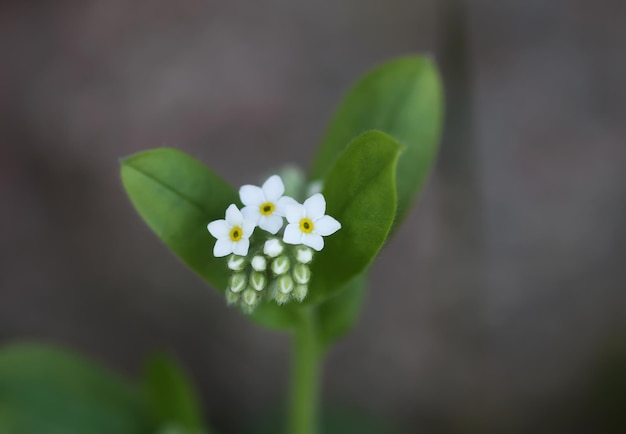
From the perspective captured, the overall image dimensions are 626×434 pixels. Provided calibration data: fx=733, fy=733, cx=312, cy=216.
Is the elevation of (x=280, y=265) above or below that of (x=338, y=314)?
below

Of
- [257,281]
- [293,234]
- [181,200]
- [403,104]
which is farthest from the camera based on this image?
[403,104]

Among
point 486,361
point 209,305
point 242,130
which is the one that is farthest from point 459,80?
point 209,305

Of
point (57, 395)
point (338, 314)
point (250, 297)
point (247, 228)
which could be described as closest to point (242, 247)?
point (247, 228)

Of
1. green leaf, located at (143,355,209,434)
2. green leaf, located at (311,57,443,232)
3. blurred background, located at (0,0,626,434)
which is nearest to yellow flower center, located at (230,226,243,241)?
green leaf, located at (311,57,443,232)

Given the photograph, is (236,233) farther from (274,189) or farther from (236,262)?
(274,189)

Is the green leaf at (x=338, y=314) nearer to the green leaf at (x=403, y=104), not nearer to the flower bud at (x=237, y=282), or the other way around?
the green leaf at (x=403, y=104)

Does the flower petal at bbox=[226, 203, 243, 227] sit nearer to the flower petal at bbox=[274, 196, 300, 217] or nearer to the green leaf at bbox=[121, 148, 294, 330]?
the flower petal at bbox=[274, 196, 300, 217]
